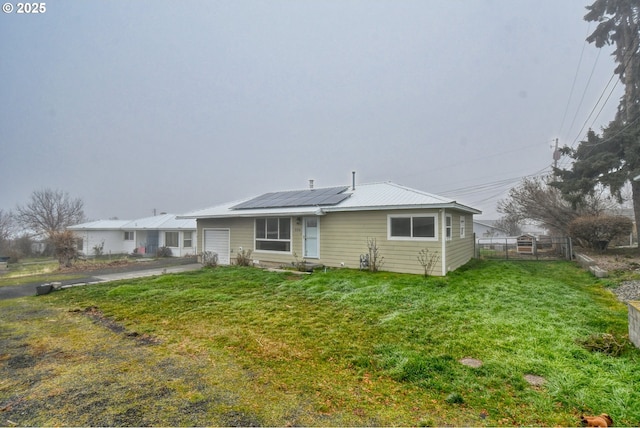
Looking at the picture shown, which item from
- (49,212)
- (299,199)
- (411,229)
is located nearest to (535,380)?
(411,229)

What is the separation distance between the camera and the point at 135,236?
25.9 m

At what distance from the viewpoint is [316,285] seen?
8422 millimetres

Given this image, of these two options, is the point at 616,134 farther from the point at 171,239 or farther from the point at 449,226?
the point at 171,239

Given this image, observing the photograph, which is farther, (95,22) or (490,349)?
(95,22)

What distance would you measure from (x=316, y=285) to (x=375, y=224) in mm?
3560

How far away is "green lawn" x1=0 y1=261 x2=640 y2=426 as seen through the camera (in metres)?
2.66

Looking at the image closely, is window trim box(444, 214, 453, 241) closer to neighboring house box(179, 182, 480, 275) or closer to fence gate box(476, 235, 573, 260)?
neighboring house box(179, 182, 480, 275)

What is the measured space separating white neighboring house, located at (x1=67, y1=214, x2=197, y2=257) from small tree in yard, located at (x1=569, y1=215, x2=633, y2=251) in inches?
952

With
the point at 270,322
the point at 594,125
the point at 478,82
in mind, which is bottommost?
the point at 270,322

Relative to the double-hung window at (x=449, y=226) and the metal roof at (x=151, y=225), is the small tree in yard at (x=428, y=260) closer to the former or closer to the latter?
the double-hung window at (x=449, y=226)

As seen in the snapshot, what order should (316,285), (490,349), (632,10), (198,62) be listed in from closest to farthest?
(490,349) < (316,285) < (632,10) < (198,62)

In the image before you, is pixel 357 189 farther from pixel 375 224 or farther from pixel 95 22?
pixel 95 22

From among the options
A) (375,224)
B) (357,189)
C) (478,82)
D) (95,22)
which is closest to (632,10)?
(478,82)

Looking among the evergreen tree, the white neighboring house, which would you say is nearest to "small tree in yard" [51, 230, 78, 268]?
the white neighboring house
